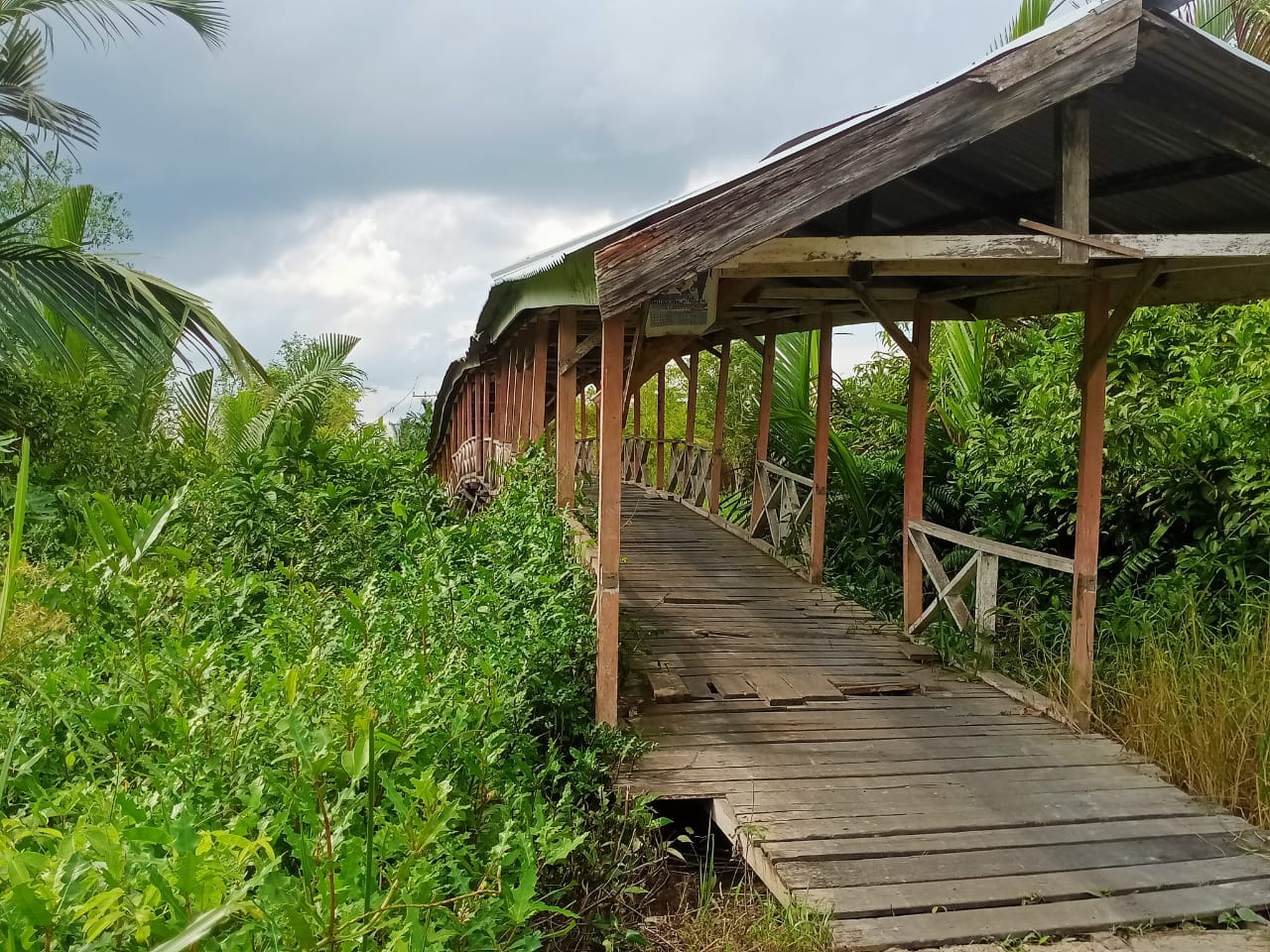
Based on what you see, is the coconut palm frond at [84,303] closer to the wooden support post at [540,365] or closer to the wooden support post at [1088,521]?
the wooden support post at [540,365]

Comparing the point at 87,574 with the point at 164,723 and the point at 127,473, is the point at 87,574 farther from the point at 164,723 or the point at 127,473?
the point at 127,473

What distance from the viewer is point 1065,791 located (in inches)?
183

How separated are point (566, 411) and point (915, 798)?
4.49 metres

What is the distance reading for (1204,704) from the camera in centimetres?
488

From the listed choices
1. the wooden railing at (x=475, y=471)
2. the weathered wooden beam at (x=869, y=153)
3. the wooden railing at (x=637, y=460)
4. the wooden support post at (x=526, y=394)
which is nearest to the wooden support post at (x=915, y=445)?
the weathered wooden beam at (x=869, y=153)

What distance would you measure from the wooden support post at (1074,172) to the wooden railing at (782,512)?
4.16 meters

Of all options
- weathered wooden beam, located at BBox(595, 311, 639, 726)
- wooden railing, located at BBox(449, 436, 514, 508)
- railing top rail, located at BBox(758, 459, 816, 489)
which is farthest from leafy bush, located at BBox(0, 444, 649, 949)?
wooden railing, located at BBox(449, 436, 514, 508)

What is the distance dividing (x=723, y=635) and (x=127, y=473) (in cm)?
684

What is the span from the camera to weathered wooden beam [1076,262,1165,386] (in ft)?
17.5

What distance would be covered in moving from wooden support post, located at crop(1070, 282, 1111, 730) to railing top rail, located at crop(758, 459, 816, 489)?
2.97 m

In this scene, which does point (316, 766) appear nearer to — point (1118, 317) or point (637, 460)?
point (1118, 317)

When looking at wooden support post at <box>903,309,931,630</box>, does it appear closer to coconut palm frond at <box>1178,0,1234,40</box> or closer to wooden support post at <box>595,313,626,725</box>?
wooden support post at <box>595,313,626,725</box>

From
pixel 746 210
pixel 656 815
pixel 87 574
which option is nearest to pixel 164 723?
pixel 87 574

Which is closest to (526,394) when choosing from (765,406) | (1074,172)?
(765,406)
